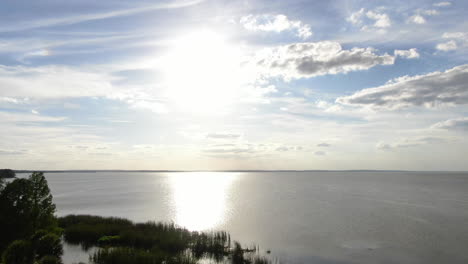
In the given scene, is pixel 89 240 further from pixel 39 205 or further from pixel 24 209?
pixel 24 209

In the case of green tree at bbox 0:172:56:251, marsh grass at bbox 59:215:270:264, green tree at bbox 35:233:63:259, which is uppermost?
green tree at bbox 0:172:56:251

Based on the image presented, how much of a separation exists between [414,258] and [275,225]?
20283 mm

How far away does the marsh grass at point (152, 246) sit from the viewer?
2350 centimetres

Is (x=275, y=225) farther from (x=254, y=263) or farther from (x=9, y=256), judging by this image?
(x=9, y=256)

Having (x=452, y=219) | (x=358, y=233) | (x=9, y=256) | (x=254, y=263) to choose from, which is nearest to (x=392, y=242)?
(x=358, y=233)

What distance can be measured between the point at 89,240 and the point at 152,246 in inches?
314

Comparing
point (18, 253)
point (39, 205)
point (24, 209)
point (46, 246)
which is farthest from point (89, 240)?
point (18, 253)

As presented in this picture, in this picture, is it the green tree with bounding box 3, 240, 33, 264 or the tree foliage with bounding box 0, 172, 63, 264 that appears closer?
the green tree with bounding box 3, 240, 33, 264

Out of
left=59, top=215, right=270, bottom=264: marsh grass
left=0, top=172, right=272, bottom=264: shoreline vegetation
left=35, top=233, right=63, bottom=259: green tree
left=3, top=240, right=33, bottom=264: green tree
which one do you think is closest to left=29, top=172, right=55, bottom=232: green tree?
left=0, top=172, right=272, bottom=264: shoreline vegetation

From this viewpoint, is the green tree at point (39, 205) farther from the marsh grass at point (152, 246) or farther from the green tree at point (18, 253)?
the green tree at point (18, 253)

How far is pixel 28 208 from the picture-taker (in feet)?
89.1

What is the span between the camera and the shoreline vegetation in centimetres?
2294

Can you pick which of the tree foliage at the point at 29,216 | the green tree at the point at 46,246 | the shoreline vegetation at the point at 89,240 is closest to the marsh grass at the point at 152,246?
the shoreline vegetation at the point at 89,240

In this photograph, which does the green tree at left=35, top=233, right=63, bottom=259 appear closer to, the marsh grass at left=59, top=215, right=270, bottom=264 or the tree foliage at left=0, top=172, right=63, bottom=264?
the tree foliage at left=0, top=172, right=63, bottom=264
